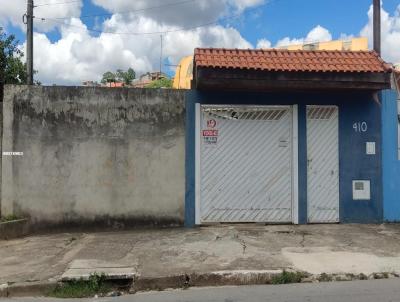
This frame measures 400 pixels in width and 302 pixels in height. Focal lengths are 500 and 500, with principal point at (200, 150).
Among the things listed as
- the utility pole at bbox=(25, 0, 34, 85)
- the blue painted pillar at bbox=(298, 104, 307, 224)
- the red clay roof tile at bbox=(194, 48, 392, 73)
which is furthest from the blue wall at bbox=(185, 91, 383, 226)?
the utility pole at bbox=(25, 0, 34, 85)

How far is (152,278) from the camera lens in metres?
6.65

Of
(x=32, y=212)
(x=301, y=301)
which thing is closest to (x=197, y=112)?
(x=32, y=212)

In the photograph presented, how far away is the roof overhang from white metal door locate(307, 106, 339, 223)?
2.67 ft

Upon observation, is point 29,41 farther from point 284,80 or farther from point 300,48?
point 300,48

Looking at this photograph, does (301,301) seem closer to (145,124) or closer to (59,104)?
(145,124)

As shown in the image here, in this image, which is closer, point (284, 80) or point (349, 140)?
point (284, 80)

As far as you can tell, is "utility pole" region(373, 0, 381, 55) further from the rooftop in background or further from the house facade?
the rooftop in background

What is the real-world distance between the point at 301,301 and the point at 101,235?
4908 mm

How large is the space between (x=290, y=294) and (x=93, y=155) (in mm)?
5397

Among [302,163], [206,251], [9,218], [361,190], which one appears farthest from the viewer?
[361,190]

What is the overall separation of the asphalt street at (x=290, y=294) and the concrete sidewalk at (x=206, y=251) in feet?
1.32

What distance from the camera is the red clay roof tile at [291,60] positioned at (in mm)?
9648

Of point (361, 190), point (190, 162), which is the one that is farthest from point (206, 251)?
point (361, 190)

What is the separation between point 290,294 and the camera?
20.0 feet
